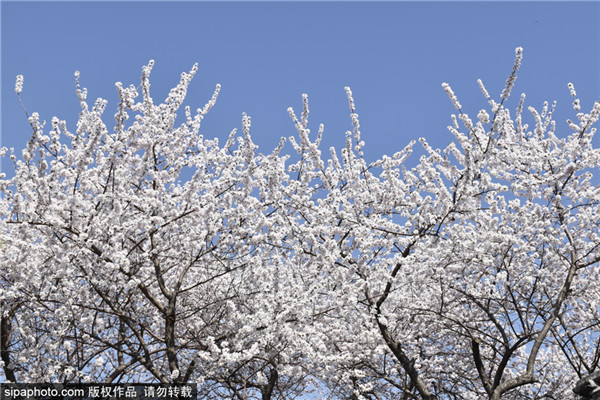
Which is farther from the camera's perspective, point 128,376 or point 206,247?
point 128,376

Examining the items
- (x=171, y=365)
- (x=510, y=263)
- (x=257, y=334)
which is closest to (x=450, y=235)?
(x=510, y=263)

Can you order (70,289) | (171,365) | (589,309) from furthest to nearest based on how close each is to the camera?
(589,309) → (70,289) → (171,365)

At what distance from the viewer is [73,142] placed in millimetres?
8266

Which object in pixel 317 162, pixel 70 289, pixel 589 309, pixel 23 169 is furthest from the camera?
pixel 589 309

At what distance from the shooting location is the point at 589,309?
11.7m

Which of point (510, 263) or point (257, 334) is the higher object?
point (510, 263)

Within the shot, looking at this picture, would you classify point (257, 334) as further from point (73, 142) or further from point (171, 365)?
point (73, 142)

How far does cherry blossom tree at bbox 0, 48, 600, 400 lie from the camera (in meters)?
7.76

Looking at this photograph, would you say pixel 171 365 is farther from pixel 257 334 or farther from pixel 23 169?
pixel 23 169

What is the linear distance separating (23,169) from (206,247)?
9.92ft

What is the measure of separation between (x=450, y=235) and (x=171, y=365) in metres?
4.94

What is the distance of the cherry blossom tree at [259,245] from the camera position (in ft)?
25.5

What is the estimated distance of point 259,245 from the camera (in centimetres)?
860

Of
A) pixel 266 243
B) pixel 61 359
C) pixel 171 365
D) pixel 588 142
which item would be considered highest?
pixel 588 142
